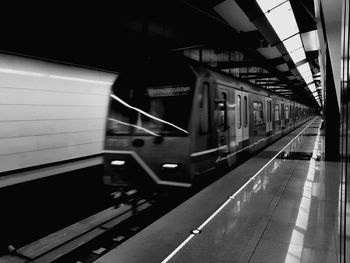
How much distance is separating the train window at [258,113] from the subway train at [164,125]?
3378 mm

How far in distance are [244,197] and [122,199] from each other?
2208 mm

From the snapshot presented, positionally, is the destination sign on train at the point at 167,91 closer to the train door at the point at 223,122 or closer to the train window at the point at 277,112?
the train door at the point at 223,122

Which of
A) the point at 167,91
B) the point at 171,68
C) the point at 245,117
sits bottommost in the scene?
the point at 245,117

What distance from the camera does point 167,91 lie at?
4.70 meters

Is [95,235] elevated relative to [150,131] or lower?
lower

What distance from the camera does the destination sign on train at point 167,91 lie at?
462 cm

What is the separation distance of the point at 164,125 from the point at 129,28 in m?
2.75

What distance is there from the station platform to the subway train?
0.66 metres

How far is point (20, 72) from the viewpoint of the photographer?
4777mm

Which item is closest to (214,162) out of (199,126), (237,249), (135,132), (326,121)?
(199,126)

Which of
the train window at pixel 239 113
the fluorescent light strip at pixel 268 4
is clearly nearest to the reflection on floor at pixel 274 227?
the train window at pixel 239 113

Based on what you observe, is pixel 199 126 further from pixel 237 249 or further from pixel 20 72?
pixel 20 72

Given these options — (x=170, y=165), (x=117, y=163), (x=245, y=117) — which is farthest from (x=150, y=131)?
(x=245, y=117)

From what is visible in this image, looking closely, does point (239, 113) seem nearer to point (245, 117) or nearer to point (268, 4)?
point (245, 117)
